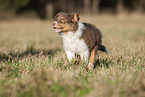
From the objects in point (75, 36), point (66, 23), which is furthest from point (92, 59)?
point (66, 23)

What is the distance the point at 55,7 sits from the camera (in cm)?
2502

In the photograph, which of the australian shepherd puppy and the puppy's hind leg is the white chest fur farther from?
the puppy's hind leg

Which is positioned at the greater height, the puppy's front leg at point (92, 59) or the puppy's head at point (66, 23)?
the puppy's head at point (66, 23)

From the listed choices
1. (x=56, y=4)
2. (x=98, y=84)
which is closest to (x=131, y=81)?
(x=98, y=84)

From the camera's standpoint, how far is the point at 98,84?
2287 mm

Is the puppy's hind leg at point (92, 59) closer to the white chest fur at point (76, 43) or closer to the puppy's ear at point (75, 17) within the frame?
the white chest fur at point (76, 43)

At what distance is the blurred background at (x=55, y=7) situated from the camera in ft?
69.7

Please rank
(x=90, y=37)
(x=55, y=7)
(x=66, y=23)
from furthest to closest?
(x=55, y=7) < (x=90, y=37) < (x=66, y=23)

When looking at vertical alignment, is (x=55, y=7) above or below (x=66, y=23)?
above

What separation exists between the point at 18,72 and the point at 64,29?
3.69 feet

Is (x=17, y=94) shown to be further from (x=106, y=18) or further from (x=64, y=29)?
(x=106, y=18)

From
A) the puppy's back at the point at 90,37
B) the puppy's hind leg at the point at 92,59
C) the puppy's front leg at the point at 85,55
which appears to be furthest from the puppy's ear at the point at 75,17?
the puppy's hind leg at the point at 92,59

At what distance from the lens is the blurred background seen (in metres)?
21.2

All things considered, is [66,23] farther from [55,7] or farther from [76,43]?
[55,7]
